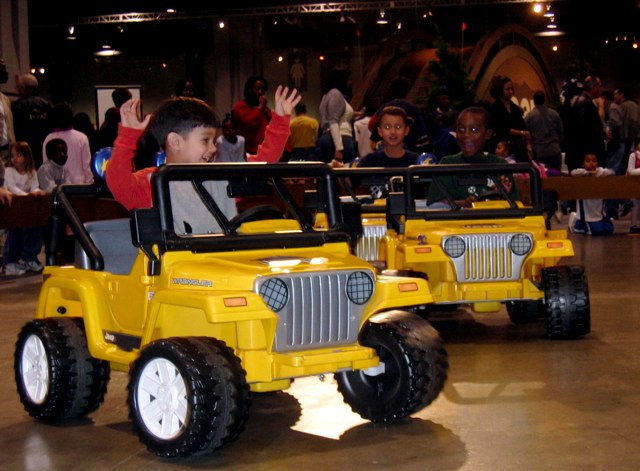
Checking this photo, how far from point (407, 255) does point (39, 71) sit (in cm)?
3151

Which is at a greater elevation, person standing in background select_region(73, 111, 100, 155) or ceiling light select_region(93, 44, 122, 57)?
ceiling light select_region(93, 44, 122, 57)

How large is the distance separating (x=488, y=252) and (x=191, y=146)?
2.61m

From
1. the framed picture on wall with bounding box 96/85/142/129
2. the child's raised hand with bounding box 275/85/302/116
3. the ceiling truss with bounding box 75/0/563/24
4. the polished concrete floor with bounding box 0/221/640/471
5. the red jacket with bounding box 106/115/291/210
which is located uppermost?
the ceiling truss with bounding box 75/0/563/24

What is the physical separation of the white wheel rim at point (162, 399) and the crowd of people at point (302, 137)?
37.4 inches

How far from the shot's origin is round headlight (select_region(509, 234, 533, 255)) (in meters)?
7.66

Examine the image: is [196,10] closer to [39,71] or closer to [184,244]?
[39,71]

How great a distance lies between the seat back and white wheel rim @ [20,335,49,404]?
1.75 feet

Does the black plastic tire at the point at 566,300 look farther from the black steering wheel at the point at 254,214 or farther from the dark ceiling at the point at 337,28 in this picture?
the dark ceiling at the point at 337,28

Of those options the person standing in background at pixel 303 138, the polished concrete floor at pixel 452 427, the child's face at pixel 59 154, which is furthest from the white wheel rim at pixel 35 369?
the person standing in background at pixel 303 138

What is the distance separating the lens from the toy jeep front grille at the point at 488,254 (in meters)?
7.61

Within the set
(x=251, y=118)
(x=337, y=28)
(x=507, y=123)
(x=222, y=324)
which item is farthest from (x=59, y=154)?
(x=337, y=28)

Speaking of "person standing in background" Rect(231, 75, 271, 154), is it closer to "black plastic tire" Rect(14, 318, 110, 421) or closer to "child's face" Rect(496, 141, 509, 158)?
"child's face" Rect(496, 141, 509, 158)

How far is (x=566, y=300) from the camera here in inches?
294

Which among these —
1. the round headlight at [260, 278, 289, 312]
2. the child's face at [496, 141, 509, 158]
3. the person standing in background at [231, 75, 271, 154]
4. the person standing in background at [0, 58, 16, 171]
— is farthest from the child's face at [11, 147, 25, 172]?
the round headlight at [260, 278, 289, 312]
